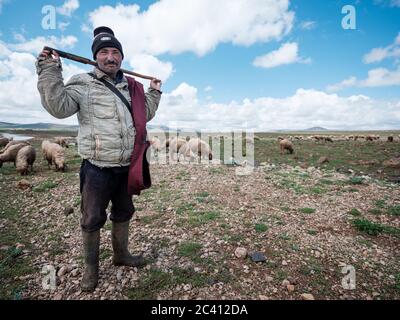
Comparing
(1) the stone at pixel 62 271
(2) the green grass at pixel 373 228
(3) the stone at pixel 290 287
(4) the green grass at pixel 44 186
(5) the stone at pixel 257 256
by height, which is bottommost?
(3) the stone at pixel 290 287

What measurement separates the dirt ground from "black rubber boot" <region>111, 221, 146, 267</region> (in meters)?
0.14

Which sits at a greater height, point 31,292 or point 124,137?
point 124,137

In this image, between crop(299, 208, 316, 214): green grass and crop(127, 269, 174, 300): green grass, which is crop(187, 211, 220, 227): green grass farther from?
crop(299, 208, 316, 214): green grass

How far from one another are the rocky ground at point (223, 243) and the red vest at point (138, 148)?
61.7 inches

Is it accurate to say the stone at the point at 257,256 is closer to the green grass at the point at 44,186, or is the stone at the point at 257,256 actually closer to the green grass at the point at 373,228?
the green grass at the point at 373,228

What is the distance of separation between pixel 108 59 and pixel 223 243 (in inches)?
144

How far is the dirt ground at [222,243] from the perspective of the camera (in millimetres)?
3619

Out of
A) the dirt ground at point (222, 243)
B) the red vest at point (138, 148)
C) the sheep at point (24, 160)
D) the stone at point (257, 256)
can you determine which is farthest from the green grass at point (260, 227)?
the sheep at point (24, 160)

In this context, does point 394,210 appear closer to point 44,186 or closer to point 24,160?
point 44,186

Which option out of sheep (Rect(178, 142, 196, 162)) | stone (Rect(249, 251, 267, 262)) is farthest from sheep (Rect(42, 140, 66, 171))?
stone (Rect(249, 251, 267, 262))
